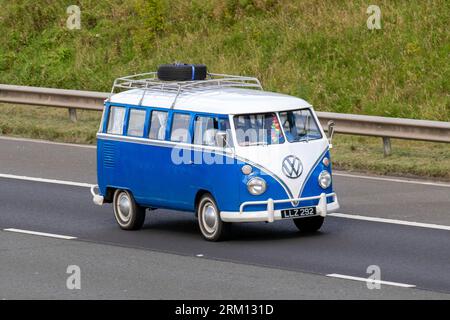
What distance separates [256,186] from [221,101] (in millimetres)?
1203

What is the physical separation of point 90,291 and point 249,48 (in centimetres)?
1638

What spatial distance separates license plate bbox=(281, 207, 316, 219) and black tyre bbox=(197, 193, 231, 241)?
0.73 meters

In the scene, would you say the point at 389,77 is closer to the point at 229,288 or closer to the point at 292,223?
the point at 292,223

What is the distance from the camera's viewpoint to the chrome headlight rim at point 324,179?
1609 cm

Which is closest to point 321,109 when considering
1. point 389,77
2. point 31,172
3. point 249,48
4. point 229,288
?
point 389,77

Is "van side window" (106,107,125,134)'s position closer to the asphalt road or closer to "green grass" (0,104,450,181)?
the asphalt road

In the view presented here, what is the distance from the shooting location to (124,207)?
17.1 m

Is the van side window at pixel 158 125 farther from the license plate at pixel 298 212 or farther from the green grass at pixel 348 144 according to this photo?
the green grass at pixel 348 144

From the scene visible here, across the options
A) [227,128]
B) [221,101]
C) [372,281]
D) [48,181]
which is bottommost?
[48,181]

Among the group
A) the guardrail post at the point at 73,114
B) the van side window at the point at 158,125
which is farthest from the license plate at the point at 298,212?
the guardrail post at the point at 73,114

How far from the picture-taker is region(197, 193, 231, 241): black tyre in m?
15.9

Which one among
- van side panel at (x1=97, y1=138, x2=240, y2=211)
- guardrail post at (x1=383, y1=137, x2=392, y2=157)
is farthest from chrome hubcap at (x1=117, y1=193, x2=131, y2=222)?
guardrail post at (x1=383, y1=137, x2=392, y2=157)

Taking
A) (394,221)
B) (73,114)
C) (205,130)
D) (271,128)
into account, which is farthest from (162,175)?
(73,114)

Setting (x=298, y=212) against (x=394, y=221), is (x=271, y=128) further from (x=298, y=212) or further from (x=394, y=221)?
(x=394, y=221)
